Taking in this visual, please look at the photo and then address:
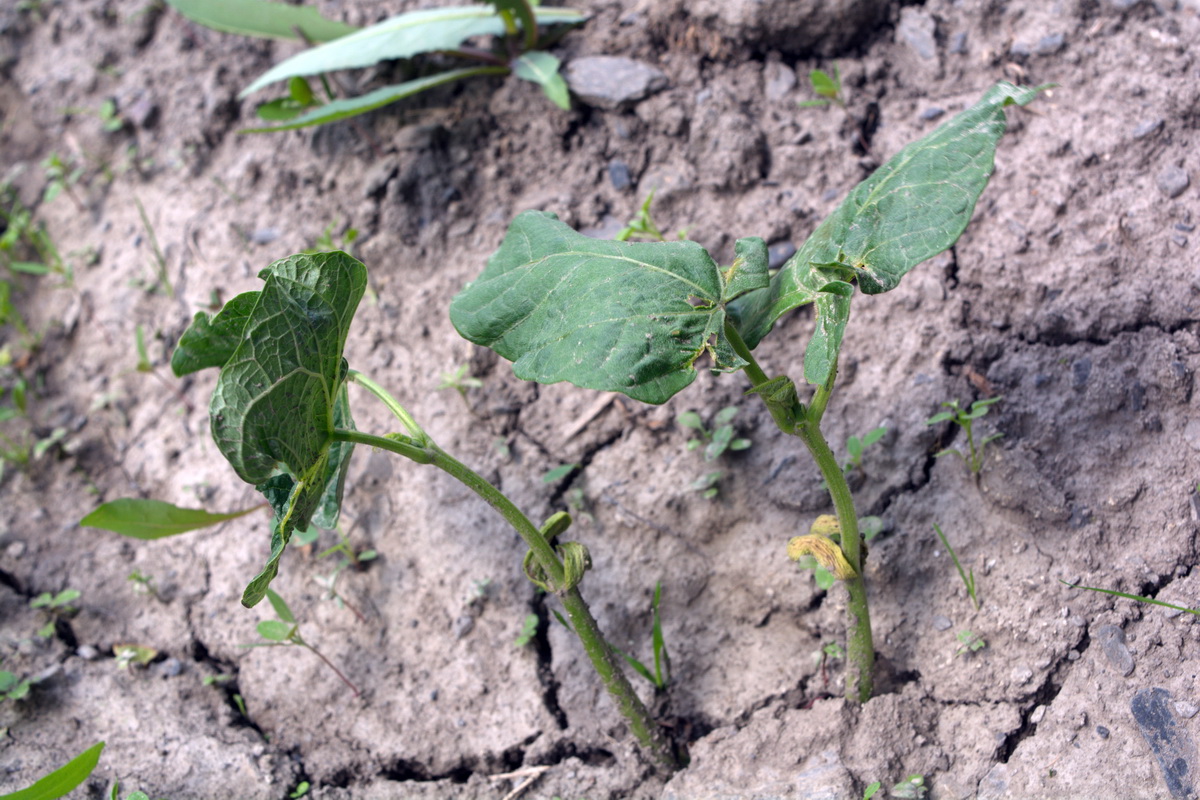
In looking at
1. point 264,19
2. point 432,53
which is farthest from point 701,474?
point 264,19

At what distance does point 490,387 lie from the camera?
2.25m

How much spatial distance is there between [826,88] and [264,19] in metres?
1.87

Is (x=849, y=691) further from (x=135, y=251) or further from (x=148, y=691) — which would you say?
(x=135, y=251)

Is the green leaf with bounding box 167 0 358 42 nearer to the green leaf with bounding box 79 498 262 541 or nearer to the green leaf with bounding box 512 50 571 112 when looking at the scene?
the green leaf with bounding box 512 50 571 112

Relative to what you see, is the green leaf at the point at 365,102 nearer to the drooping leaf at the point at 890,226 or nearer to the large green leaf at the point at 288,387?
the large green leaf at the point at 288,387

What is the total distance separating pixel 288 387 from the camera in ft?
4.04

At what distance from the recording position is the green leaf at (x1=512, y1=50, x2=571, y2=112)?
238 centimetres

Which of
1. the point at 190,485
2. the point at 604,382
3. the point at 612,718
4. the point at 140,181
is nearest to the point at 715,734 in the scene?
the point at 612,718

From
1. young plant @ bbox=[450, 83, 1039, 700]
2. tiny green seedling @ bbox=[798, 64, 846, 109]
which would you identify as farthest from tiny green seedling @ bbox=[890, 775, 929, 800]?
tiny green seedling @ bbox=[798, 64, 846, 109]

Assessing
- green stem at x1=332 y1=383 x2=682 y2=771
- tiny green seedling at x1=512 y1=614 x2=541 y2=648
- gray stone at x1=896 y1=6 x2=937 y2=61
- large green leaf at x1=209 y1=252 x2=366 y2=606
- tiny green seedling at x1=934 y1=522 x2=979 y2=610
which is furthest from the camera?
gray stone at x1=896 y1=6 x2=937 y2=61

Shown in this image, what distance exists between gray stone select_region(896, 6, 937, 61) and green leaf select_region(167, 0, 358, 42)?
177cm

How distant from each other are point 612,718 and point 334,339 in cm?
110

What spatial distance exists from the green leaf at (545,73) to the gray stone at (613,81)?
5 centimetres

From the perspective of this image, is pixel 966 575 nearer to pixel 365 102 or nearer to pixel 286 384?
pixel 286 384
